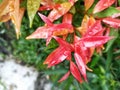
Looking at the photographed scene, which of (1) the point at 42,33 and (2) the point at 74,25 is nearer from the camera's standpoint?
(1) the point at 42,33

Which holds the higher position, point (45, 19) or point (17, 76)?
point (45, 19)

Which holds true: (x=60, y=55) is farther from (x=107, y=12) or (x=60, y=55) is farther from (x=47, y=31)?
(x=107, y=12)

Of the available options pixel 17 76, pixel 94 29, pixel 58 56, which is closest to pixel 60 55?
pixel 58 56

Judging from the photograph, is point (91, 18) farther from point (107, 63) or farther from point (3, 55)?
point (3, 55)

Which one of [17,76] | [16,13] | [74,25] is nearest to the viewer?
[16,13]

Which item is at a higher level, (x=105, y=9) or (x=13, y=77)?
(x=105, y=9)

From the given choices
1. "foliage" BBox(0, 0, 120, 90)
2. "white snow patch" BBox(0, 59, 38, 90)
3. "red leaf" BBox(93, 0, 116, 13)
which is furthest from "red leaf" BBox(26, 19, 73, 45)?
"white snow patch" BBox(0, 59, 38, 90)

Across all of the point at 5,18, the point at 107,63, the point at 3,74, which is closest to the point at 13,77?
the point at 3,74

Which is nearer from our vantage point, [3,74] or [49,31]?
[49,31]

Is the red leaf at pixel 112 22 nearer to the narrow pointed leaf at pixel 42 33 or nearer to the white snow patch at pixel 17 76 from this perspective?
the narrow pointed leaf at pixel 42 33

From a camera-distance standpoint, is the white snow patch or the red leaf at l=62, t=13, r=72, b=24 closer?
the red leaf at l=62, t=13, r=72, b=24

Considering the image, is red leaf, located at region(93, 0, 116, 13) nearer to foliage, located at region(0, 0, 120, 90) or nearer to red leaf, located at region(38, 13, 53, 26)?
foliage, located at region(0, 0, 120, 90)
